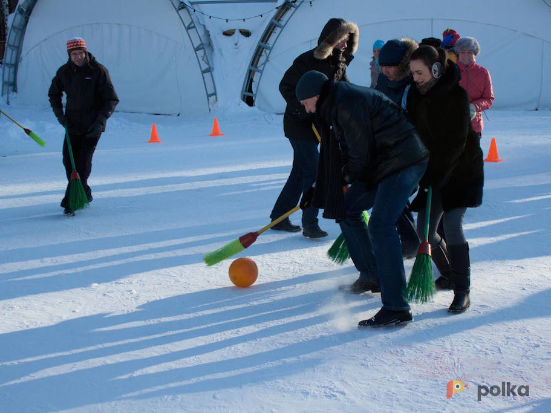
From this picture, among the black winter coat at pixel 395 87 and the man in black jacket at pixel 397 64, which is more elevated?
the man in black jacket at pixel 397 64

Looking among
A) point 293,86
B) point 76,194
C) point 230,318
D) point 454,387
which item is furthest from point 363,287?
Answer: point 76,194

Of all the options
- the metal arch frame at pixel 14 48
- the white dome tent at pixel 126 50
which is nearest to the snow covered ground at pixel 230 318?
the white dome tent at pixel 126 50

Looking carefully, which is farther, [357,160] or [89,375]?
[357,160]

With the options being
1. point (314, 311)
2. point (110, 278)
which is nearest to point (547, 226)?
point (314, 311)

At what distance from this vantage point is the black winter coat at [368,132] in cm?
362

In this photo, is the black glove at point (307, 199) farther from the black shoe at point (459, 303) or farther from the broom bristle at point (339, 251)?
the black shoe at point (459, 303)

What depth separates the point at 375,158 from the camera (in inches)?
148

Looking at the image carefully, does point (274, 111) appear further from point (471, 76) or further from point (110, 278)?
point (110, 278)

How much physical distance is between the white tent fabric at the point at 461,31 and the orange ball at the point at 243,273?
36.7 ft

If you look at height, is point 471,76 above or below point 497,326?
above

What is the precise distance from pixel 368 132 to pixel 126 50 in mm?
13576

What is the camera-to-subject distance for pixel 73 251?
18.3 feet

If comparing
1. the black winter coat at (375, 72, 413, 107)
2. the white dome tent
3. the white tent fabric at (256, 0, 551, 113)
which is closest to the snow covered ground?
the black winter coat at (375, 72, 413, 107)

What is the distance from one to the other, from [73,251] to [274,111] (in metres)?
10.4
